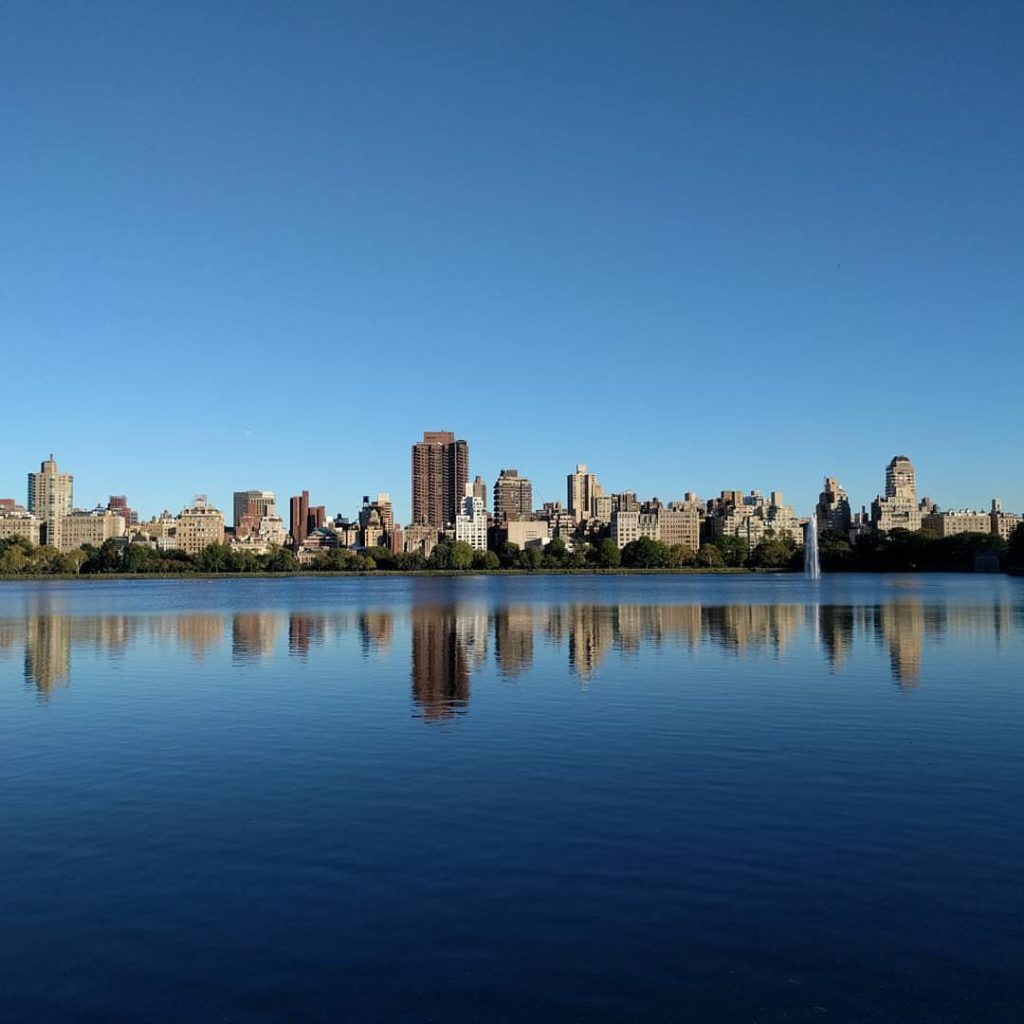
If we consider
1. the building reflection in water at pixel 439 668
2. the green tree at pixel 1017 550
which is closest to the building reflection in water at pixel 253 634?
the building reflection in water at pixel 439 668

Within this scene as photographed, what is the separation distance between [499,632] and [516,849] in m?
36.8

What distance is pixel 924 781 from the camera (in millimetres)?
17750

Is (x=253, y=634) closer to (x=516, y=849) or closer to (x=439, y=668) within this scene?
(x=439, y=668)

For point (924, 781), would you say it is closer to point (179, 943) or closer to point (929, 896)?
point (929, 896)

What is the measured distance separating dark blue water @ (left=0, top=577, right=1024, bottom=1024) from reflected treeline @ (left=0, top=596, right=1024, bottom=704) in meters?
3.58

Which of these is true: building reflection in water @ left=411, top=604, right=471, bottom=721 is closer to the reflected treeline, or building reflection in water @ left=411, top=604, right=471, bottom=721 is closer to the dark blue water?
the reflected treeline

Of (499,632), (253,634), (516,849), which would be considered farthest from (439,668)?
(516,849)

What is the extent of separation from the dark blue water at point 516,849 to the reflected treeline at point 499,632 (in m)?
3.58

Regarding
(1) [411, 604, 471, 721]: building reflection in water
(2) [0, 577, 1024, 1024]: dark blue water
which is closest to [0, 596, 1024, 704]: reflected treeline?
(1) [411, 604, 471, 721]: building reflection in water

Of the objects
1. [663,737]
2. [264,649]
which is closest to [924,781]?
[663,737]

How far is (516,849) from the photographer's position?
1402 centimetres

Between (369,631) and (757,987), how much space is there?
43.6 meters

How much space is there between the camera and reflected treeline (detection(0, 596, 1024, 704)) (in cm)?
3584

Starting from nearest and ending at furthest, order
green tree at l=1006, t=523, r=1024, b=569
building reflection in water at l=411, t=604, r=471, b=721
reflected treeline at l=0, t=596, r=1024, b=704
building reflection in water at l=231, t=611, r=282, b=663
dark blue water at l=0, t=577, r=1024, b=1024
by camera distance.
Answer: dark blue water at l=0, t=577, r=1024, b=1024 < building reflection in water at l=411, t=604, r=471, b=721 < reflected treeline at l=0, t=596, r=1024, b=704 < building reflection in water at l=231, t=611, r=282, b=663 < green tree at l=1006, t=523, r=1024, b=569
